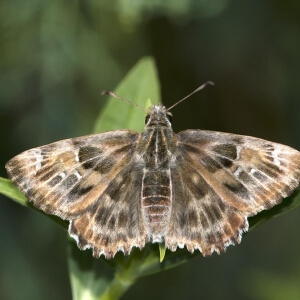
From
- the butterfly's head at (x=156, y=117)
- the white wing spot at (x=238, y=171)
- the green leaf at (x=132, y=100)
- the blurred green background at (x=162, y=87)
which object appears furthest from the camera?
the blurred green background at (x=162, y=87)

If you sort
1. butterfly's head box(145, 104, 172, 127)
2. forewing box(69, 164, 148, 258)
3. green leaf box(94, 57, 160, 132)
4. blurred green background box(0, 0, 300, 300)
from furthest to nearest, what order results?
blurred green background box(0, 0, 300, 300) → green leaf box(94, 57, 160, 132) → butterfly's head box(145, 104, 172, 127) → forewing box(69, 164, 148, 258)

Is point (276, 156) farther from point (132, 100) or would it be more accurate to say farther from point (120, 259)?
point (132, 100)

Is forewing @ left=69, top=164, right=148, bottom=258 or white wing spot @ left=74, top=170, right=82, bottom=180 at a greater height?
white wing spot @ left=74, top=170, right=82, bottom=180

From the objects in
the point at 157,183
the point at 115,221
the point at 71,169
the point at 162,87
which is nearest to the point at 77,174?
the point at 71,169

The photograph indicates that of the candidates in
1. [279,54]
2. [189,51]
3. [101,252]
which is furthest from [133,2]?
[101,252]

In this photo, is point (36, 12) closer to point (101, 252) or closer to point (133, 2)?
point (133, 2)

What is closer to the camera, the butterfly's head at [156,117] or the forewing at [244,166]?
the forewing at [244,166]

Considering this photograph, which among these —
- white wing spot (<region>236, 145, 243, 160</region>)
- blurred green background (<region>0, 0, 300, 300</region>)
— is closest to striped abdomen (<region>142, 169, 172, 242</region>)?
white wing spot (<region>236, 145, 243, 160</region>)

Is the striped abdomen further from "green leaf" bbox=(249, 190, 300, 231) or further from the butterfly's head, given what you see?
"green leaf" bbox=(249, 190, 300, 231)

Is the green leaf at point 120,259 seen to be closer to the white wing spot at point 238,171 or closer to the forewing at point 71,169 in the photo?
the forewing at point 71,169

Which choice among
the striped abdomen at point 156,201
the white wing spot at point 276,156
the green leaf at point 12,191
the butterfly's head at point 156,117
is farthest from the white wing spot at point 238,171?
the green leaf at point 12,191
